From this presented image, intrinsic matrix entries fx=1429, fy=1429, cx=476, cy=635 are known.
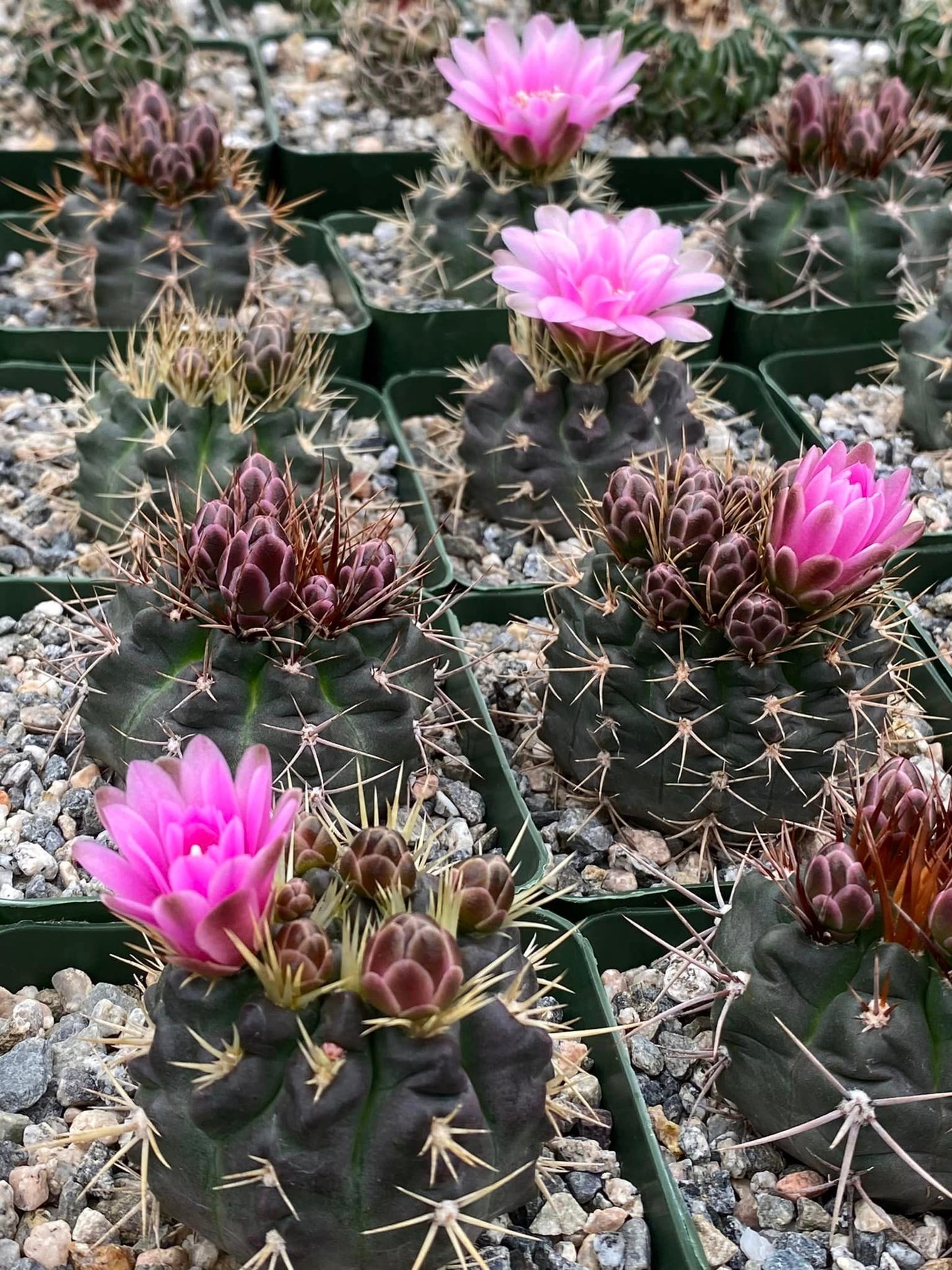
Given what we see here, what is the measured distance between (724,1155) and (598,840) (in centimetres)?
49

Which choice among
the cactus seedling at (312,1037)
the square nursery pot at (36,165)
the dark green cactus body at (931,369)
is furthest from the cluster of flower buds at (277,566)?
the square nursery pot at (36,165)

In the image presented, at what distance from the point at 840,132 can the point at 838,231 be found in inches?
7.6

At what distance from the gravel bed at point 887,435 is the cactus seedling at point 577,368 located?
502 millimetres

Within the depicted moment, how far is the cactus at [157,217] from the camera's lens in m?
2.62

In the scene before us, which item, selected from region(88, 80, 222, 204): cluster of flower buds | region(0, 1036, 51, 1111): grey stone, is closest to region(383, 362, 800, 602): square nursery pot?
region(88, 80, 222, 204): cluster of flower buds

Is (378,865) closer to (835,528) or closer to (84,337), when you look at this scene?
(835,528)

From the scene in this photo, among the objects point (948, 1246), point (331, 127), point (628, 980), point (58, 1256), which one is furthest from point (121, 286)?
point (948, 1246)

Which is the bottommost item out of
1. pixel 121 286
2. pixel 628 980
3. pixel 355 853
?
pixel 628 980

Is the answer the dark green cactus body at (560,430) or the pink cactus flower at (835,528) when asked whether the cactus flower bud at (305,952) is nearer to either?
the pink cactus flower at (835,528)

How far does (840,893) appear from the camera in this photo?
53.9 inches

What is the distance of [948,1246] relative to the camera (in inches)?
59.6

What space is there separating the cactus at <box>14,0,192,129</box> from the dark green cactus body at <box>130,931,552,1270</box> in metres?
2.60

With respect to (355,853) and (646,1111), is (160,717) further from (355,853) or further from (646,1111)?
(646,1111)

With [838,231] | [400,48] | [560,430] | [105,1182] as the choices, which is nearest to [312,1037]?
[105,1182]
